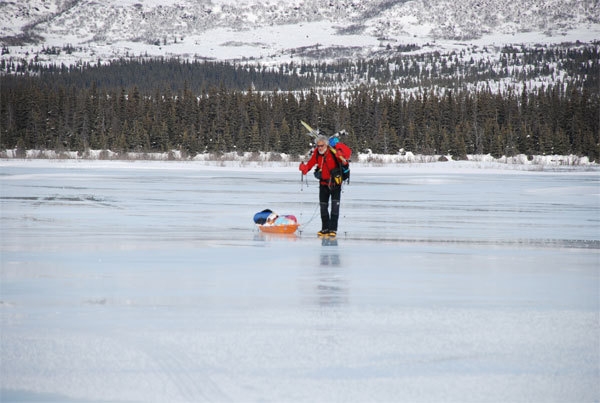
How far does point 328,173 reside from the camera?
12.0 metres

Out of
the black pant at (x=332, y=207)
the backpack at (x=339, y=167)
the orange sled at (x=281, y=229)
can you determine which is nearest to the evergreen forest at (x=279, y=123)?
the orange sled at (x=281, y=229)

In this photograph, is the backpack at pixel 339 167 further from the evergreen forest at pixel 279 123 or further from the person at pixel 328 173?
the evergreen forest at pixel 279 123

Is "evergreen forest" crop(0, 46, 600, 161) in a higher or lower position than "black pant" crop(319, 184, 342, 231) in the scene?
higher

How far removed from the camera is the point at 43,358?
4.70 meters

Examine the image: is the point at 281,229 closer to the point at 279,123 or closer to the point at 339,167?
the point at 339,167

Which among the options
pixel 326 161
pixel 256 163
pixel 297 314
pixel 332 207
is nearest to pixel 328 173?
pixel 326 161

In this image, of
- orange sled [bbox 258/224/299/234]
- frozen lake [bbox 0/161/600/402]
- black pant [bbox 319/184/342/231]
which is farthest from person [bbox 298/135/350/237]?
orange sled [bbox 258/224/299/234]

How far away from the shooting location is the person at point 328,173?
11.8 metres

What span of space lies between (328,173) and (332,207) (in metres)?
0.51

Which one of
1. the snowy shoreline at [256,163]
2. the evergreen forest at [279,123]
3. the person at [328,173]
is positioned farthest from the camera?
the evergreen forest at [279,123]

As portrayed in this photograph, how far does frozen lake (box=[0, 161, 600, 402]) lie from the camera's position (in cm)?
431

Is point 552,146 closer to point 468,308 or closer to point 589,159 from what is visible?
point 589,159

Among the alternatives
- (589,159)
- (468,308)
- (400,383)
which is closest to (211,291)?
(468,308)

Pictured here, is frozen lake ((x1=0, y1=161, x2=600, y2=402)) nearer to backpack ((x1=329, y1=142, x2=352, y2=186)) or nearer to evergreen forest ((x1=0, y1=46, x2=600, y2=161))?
backpack ((x1=329, y1=142, x2=352, y2=186))
